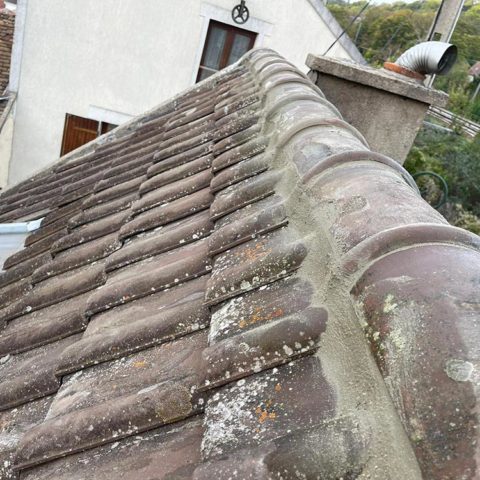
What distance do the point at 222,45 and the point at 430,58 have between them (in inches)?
282

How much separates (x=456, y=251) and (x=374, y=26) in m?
49.2

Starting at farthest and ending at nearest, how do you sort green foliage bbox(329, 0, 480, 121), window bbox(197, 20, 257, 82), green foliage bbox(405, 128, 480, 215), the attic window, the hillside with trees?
1. green foliage bbox(329, 0, 480, 121)
2. green foliage bbox(405, 128, 480, 215)
3. the hillside with trees
4. window bbox(197, 20, 257, 82)
5. the attic window

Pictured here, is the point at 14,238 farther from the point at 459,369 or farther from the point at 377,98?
the point at 459,369

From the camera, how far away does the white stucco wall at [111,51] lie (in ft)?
29.5

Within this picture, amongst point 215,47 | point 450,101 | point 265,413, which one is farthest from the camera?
point 450,101

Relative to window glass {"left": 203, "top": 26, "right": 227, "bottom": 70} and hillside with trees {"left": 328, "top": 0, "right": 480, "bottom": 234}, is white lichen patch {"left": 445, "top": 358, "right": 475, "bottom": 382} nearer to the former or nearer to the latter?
hillside with trees {"left": 328, "top": 0, "right": 480, "bottom": 234}

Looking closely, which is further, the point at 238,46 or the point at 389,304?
the point at 238,46

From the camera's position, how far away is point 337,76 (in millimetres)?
3650

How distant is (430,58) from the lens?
3.63 metres

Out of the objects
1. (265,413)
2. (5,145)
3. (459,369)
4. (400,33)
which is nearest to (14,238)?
(265,413)

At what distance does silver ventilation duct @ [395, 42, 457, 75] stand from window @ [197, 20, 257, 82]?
682 centimetres

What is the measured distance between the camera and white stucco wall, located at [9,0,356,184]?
898 cm

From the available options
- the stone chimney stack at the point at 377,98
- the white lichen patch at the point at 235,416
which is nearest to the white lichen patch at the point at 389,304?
the white lichen patch at the point at 235,416

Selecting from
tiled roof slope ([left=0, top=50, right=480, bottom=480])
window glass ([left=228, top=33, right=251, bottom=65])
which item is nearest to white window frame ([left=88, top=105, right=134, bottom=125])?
window glass ([left=228, top=33, right=251, bottom=65])
